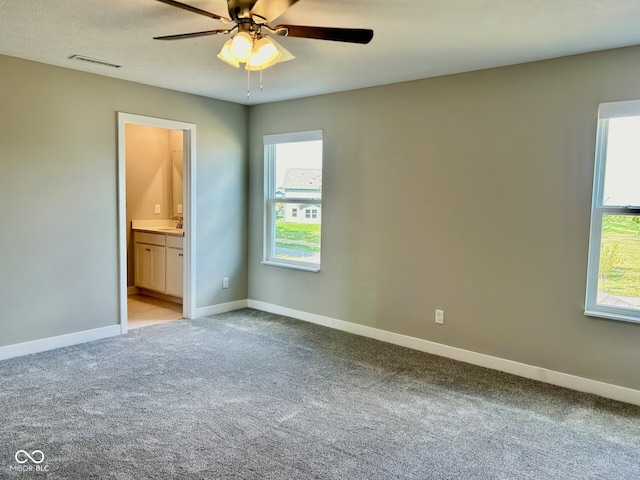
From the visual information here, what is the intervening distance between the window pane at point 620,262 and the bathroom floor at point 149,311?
4.05 metres

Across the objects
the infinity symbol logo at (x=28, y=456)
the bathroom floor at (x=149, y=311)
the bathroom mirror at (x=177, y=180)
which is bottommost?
the infinity symbol logo at (x=28, y=456)

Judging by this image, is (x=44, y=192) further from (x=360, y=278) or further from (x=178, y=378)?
(x=360, y=278)

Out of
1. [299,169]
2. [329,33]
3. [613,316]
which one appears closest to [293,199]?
[299,169]

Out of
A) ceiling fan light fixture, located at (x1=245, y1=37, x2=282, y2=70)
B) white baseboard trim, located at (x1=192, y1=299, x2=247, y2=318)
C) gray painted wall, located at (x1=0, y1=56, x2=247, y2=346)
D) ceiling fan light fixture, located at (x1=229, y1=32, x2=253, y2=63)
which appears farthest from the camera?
white baseboard trim, located at (x1=192, y1=299, x2=247, y2=318)

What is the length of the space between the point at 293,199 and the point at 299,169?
34 centimetres

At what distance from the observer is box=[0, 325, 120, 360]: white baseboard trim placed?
3617 millimetres

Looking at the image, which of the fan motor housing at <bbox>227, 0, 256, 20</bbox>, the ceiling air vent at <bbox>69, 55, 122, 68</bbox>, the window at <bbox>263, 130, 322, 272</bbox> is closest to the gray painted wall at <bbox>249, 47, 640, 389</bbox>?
the window at <bbox>263, 130, 322, 272</bbox>

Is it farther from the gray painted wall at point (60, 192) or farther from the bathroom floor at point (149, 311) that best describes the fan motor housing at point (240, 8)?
the bathroom floor at point (149, 311)

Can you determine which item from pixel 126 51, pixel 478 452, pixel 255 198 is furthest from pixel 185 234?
pixel 478 452

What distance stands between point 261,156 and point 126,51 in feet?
6.98

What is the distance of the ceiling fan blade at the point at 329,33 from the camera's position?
6.98ft

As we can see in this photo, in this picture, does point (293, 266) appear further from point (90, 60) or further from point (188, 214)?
point (90, 60)

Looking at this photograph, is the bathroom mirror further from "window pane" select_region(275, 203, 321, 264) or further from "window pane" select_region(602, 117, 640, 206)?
"window pane" select_region(602, 117, 640, 206)

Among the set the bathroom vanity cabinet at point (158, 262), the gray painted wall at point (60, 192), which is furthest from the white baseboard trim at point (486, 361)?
the gray painted wall at point (60, 192)
